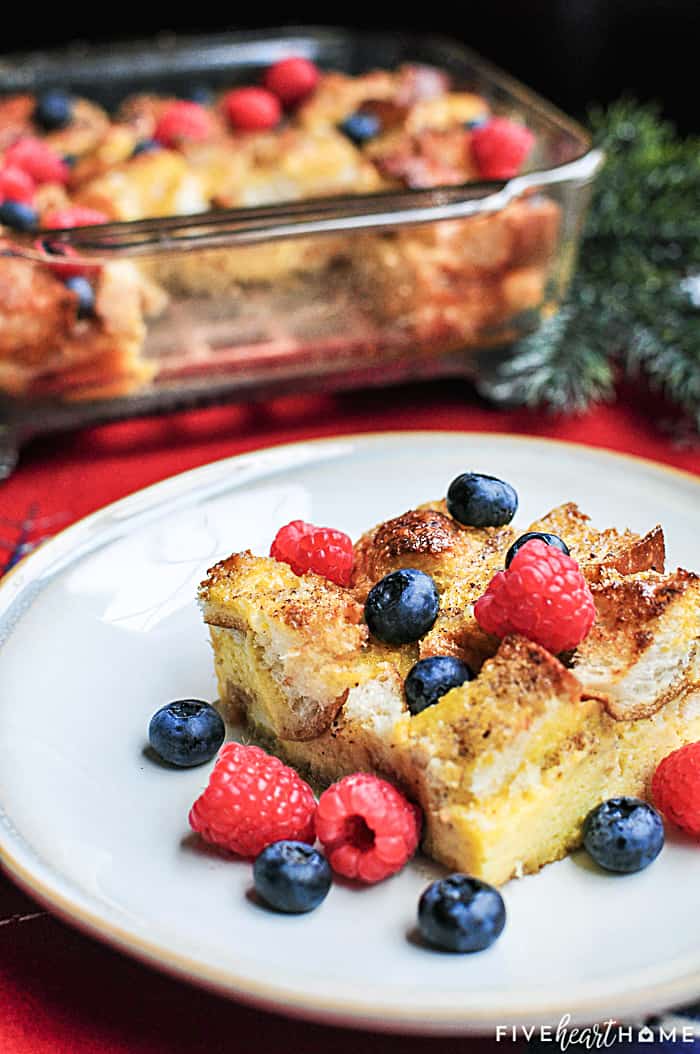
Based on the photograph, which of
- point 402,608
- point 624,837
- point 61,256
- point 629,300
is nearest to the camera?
point 624,837

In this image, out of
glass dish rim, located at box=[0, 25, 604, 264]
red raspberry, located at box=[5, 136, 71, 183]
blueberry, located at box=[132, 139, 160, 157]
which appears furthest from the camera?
blueberry, located at box=[132, 139, 160, 157]

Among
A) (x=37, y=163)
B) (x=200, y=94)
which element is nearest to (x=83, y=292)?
(x=37, y=163)

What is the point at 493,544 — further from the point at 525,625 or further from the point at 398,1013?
the point at 398,1013

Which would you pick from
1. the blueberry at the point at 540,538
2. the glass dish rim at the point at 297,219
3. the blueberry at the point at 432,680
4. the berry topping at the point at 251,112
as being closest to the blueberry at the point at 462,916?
the blueberry at the point at 432,680

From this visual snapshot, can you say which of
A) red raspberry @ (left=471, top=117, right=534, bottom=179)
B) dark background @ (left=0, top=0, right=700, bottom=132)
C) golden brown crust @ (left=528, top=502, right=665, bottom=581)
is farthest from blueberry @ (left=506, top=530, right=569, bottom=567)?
dark background @ (left=0, top=0, right=700, bottom=132)

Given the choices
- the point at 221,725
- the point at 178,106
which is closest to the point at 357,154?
the point at 178,106

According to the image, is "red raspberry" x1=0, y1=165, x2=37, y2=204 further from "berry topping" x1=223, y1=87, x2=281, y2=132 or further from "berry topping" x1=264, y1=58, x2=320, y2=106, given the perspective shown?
"berry topping" x1=264, y1=58, x2=320, y2=106

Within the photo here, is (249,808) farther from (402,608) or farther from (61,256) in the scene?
(61,256)
